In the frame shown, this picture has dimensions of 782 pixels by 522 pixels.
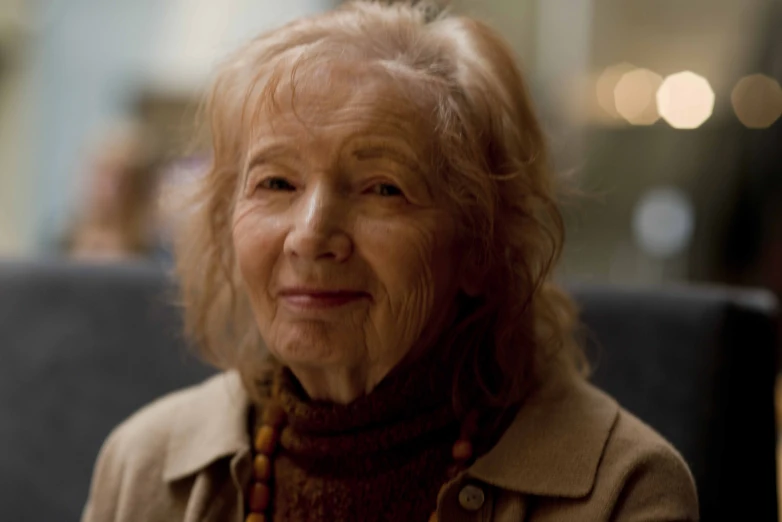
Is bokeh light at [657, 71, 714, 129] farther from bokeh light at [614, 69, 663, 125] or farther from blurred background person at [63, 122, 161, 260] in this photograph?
blurred background person at [63, 122, 161, 260]

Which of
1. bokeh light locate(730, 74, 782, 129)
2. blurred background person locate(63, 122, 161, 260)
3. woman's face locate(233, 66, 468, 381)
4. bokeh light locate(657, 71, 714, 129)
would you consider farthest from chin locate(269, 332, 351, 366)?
bokeh light locate(657, 71, 714, 129)

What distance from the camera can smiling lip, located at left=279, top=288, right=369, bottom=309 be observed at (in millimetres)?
1042

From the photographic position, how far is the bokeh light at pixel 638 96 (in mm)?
3320

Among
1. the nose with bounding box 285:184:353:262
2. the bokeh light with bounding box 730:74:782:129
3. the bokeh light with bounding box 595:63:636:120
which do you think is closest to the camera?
the nose with bounding box 285:184:353:262

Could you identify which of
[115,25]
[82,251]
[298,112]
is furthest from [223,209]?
[115,25]

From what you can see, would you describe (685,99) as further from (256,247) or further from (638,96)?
(256,247)

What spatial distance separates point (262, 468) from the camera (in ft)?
3.76

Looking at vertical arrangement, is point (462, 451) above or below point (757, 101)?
below

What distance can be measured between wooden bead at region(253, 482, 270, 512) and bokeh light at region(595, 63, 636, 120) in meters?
2.59

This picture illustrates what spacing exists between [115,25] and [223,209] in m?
3.47

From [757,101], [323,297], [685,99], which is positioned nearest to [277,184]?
[323,297]

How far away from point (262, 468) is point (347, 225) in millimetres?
322

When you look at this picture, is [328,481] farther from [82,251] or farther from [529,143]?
[82,251]

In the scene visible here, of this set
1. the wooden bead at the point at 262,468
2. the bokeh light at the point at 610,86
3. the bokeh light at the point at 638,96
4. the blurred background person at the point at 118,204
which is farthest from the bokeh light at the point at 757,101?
the wooden bead at the point at 262,468
